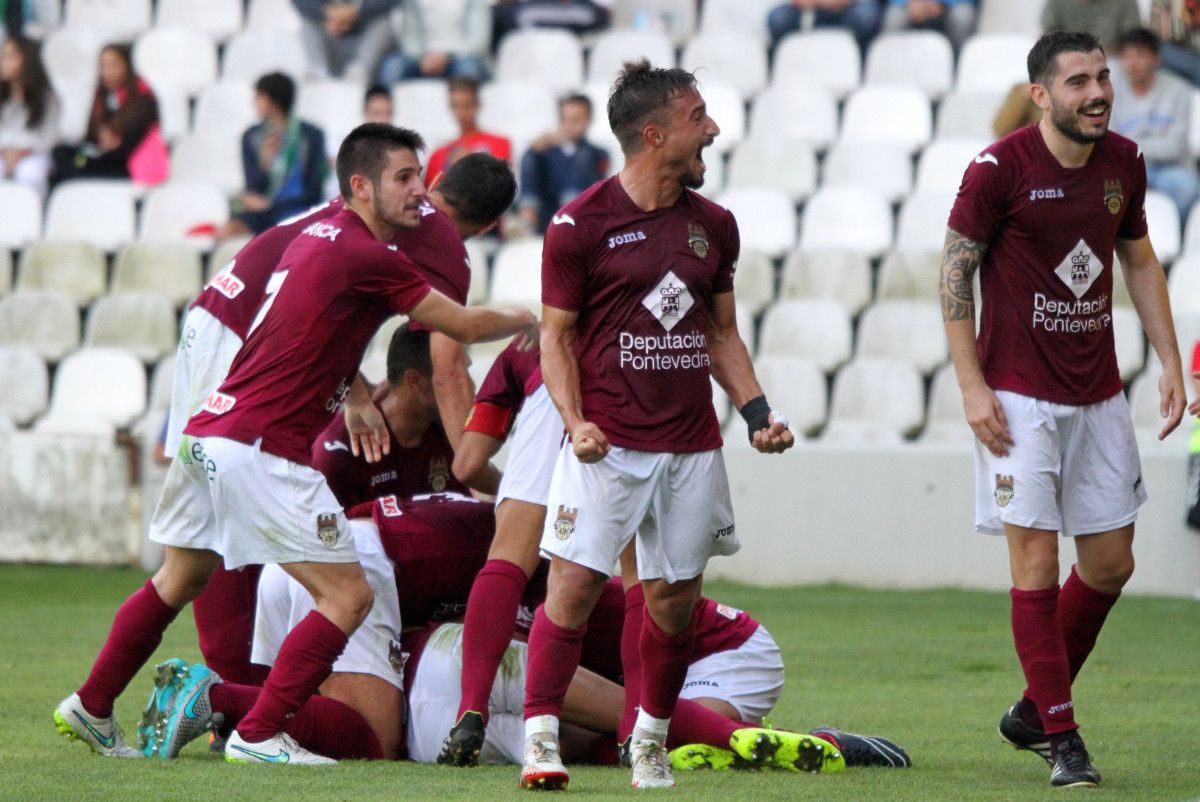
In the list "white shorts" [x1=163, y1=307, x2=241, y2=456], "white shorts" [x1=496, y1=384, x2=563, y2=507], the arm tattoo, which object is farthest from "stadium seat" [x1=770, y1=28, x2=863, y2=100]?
the arm tattoo

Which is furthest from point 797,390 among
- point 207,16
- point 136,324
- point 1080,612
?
point 207,16

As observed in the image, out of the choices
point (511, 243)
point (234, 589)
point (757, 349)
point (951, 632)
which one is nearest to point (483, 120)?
point (511, 243)

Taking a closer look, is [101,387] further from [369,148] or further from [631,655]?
[631,655]

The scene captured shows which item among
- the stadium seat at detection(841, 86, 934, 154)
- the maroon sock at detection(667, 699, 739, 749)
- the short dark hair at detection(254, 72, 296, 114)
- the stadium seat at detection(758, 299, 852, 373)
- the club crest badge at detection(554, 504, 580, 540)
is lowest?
the maroon sock at detection(667, 699, 739, 749)

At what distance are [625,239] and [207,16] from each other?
11.7 metres

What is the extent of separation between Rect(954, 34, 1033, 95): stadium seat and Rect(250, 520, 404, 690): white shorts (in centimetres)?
834

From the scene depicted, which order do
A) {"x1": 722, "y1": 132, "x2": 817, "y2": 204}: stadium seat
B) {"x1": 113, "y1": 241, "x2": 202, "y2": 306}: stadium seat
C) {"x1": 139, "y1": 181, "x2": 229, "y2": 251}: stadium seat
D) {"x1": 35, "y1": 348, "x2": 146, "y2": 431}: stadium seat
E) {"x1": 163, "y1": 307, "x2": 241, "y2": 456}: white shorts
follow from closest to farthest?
{"x1": 163, "y1": 307, "x2": 241, "y2": 456}: white shorts, {"x1": 35, "y1": 348, "x2": 146, "y2": 431}: stadium seat, {"x1": 113, "y1": 241, "x2": 202, "y2": 306}: stadium seat, {"x1": 722, "y1": 132, "x2": 817, "y2": 204}: stadium seat, {"x1": 139, "y1": 181, "x2": 229, "y2": 251}: stadium seat

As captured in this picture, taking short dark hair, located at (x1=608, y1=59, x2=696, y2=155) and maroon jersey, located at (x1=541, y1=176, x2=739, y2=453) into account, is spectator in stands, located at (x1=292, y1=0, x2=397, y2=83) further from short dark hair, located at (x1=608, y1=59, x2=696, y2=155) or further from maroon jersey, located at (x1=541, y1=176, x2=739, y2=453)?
Result: maroon jersey, located at (x1=541, y1=176, x2=739, y2=453)

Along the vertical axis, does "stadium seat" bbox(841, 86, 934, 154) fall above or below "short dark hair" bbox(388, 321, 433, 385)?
above

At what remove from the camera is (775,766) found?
523 cm

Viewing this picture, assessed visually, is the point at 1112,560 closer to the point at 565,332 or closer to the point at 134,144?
the point at 565,332

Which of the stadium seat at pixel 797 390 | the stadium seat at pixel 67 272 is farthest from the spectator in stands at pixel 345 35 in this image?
the stadium seat at pixel 797 390

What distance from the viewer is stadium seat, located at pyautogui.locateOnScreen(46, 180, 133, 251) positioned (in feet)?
43.8

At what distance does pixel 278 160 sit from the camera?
12.2m
